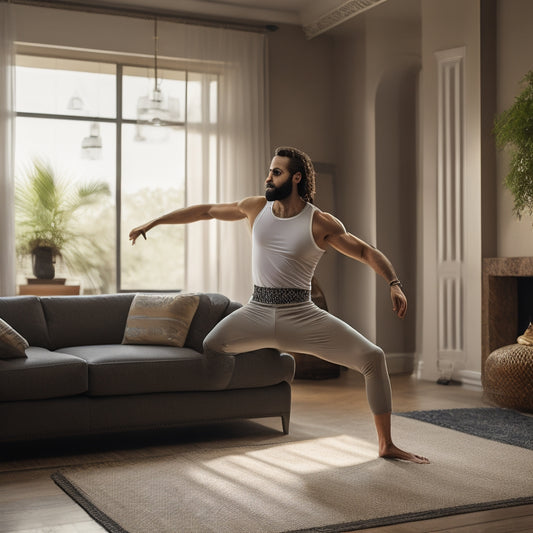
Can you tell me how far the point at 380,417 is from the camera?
3.84m

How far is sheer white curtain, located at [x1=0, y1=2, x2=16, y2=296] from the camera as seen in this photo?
653 cm

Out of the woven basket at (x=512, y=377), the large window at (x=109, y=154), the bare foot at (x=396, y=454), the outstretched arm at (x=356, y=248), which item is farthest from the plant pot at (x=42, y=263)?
the bare foot at (x=396, y=454)

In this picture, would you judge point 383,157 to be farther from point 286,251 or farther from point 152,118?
point 286,251

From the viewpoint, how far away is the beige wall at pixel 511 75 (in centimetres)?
594

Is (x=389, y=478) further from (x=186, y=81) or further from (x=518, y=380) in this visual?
(x=186, y=81)

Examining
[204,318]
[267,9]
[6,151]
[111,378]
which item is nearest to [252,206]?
[204,318]

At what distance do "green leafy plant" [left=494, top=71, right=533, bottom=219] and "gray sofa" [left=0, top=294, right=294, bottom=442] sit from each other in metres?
1.98

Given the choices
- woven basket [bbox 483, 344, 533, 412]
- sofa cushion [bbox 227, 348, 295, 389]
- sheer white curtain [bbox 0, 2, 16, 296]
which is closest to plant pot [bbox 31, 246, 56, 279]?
sheer white curtain [bbox 0, 2, 16, 296]

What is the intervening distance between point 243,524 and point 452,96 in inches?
177

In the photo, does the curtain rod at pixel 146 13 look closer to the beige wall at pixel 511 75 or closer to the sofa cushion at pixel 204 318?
the beige wall at pixel 511 75

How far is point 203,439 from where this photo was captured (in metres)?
4.37

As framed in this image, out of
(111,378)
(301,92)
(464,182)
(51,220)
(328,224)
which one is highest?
(301,92)

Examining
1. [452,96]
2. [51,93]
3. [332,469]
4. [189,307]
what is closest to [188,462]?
[332,469]

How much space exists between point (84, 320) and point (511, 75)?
351cm
